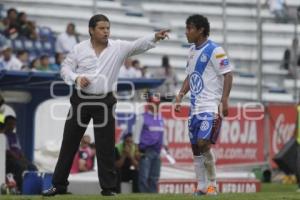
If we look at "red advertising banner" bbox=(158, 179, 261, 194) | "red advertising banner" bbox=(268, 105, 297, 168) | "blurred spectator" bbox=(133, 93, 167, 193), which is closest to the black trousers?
"red advertising banner" bbox=(158, 179, 261, 194)

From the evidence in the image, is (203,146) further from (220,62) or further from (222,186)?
(222,186)

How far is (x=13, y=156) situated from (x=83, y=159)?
7.74ft

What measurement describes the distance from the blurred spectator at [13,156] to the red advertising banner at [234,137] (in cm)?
532

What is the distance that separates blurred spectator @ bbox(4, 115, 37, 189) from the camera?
1878cm

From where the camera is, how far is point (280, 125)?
83.0ft

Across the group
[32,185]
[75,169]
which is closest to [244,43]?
[75,169]

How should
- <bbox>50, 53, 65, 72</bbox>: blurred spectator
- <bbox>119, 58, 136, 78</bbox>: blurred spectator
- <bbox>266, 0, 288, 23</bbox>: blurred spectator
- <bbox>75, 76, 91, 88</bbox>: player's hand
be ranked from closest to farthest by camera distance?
<bbox>75, 76, 91, 88</bbox>: player's hand → <bbox>50, 53, 65, 72</bbox>: blurred spectator → <bbox>119, 58, 136, 78</bbox>: blurred spectator → <bbox>266, 0, 288, 23</bbox>: blurred spectator

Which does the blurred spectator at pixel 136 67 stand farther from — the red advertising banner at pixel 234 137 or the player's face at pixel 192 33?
the player's face at pixel 192 33

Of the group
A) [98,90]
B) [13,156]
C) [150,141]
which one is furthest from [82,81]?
[150,141]

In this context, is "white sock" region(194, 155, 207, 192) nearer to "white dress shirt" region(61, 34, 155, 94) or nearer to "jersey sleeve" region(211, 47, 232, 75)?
"jersey sleeve" region(211, 47, 232, 75)

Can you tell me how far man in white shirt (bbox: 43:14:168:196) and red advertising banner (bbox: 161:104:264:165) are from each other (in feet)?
36.9

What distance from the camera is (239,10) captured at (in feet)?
96.0

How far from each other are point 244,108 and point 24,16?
5.32 metres

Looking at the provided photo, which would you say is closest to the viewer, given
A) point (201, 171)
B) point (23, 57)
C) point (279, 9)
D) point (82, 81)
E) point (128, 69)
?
point (82, 81)
